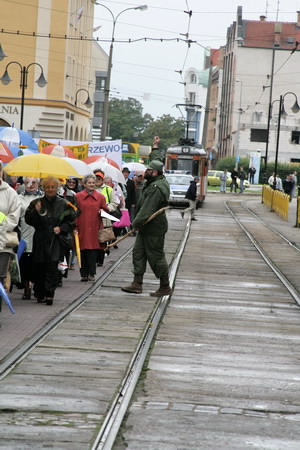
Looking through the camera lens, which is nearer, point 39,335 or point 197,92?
point 39,335

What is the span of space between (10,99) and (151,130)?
109766 millimetres

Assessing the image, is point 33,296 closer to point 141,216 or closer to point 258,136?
point 141,216

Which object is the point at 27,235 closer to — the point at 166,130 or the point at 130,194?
the point at 130,194

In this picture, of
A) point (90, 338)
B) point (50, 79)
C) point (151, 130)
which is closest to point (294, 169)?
point (50, 79)

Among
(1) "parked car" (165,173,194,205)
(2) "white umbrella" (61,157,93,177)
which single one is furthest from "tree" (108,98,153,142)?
(2) "white umbrella" (61,157,93,177)

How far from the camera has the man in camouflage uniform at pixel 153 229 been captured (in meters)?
15.5

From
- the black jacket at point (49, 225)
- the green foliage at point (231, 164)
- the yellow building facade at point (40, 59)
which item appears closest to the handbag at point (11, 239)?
the black jacket at point (49, 225)

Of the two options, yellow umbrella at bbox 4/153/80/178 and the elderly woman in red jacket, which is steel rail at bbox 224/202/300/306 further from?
yellow umbrella at bbox 4/153/80/178

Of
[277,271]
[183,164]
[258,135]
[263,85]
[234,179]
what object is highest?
[263,85]

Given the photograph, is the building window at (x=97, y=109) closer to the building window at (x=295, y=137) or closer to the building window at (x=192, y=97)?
the building window at (x=192, y=97)

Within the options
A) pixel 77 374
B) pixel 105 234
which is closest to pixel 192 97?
pixel 105 234

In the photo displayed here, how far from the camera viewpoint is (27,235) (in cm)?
1480

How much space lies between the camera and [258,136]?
112375 mm

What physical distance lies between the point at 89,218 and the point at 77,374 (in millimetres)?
7801
